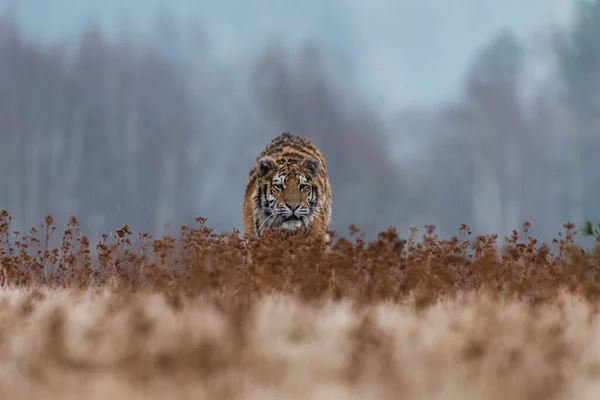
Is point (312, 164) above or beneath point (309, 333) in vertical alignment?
above

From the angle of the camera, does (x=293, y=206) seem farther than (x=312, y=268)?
Yes

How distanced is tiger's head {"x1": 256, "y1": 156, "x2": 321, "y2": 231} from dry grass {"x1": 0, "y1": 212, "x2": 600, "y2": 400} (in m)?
1.46

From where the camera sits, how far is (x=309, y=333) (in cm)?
419

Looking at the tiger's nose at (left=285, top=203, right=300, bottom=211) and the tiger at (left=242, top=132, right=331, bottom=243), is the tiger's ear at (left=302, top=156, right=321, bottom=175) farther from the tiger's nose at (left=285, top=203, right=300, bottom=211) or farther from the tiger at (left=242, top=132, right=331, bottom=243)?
the tiger's nose at (left=285, top=203, right=300, bottom=211)

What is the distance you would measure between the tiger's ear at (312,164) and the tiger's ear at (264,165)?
0.39 m

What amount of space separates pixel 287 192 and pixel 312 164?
63 centimetres

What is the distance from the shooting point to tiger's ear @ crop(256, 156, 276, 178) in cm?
880

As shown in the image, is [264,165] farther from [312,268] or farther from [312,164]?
[312,268]

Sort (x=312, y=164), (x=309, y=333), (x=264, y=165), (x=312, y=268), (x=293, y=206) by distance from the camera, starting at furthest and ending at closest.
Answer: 1. (x=312, y=164)
2. (x=264, y=165)
3. (x=293, y=206)
4. (x=312, y=268)
5. (x=309, y=333)

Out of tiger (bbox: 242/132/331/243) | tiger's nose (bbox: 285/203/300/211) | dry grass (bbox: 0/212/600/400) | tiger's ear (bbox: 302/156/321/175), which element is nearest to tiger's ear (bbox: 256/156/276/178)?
tiger (bbox: 242/132/331/243)

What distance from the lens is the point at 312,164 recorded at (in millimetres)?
9000

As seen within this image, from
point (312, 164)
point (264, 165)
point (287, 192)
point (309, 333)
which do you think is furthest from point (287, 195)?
point (309, 333)

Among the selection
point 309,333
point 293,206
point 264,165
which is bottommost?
point 309,333

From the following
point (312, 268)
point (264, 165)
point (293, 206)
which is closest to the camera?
point (312, 268)
